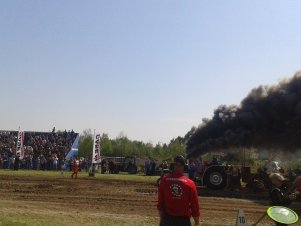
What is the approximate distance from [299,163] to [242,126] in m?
19.3

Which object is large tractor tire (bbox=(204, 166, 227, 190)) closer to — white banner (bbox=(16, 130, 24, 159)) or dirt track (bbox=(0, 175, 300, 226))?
dirt track (bbox=(0, 175, 300, 226))

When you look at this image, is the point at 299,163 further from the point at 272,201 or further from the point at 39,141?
the point at 272,201

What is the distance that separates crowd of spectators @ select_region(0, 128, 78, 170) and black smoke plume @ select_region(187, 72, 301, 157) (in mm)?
17820

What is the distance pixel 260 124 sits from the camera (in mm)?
26844

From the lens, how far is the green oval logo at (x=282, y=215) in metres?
6.50

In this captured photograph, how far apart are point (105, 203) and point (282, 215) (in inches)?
410

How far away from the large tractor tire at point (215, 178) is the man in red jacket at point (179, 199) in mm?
17313

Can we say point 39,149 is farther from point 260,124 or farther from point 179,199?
point 179,199

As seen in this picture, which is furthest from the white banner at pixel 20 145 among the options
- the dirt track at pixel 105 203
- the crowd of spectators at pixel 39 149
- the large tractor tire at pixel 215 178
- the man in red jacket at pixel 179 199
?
the man in red jacket at pixel 179 199

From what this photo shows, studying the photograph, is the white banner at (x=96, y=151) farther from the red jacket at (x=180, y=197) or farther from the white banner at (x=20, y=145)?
the red jacket at (x=180, y=197)

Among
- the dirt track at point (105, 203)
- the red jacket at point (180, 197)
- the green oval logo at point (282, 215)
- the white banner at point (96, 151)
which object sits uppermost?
the white banner at point (96, 151)

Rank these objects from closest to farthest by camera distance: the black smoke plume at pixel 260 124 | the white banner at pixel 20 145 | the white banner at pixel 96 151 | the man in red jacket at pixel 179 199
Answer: the man in red jacket at pixel 179 199 → the black smoke plume at pixel 260 124 → the white banner at pixel 96 151 → the white banner at pixel 20 145

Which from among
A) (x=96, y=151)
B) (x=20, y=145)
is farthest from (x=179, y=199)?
(x=20, y=145)

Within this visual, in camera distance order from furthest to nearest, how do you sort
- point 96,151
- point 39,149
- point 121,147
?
point 121,147 → point 39,149 → point 96,151
